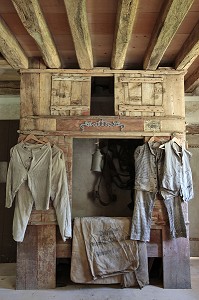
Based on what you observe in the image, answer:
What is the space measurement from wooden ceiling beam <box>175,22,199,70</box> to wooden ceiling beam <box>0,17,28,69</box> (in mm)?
1767

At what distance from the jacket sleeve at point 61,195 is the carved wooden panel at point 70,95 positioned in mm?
501

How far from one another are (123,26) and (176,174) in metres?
1.65

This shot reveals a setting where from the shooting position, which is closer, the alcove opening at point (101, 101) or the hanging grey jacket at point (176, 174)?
the hanging grey jacket at point (176, 174)

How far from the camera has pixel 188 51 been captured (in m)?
2.97

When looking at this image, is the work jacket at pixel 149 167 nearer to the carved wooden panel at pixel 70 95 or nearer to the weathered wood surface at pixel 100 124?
the weathered wood surface at pixel 100 124

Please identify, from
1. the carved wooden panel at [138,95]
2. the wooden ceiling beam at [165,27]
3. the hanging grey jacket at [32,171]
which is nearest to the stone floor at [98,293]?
the hanging grey jacket at [32,171]

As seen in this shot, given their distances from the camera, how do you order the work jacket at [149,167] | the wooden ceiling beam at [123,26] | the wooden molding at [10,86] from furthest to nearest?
1. the wooden molding at [10,86]
2. the work jacket at [149,167]
3. the wooden ceiling beam at [123,26]

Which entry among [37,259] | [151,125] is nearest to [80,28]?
[151,125]

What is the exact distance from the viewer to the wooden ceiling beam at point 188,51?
9.11 ft

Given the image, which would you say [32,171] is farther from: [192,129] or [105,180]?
[192,129]

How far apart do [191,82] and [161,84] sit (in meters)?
0.86

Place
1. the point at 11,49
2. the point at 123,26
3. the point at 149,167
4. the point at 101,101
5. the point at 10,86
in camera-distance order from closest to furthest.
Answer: the point at 123,26
the point at 11,49
the point at 149,167
the point at 101,101
the point at 10,86

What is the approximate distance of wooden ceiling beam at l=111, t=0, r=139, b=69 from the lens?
220cm

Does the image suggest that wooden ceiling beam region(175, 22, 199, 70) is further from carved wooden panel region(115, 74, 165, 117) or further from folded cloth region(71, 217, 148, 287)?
folded cloth region(71, 217, 148, 287)
